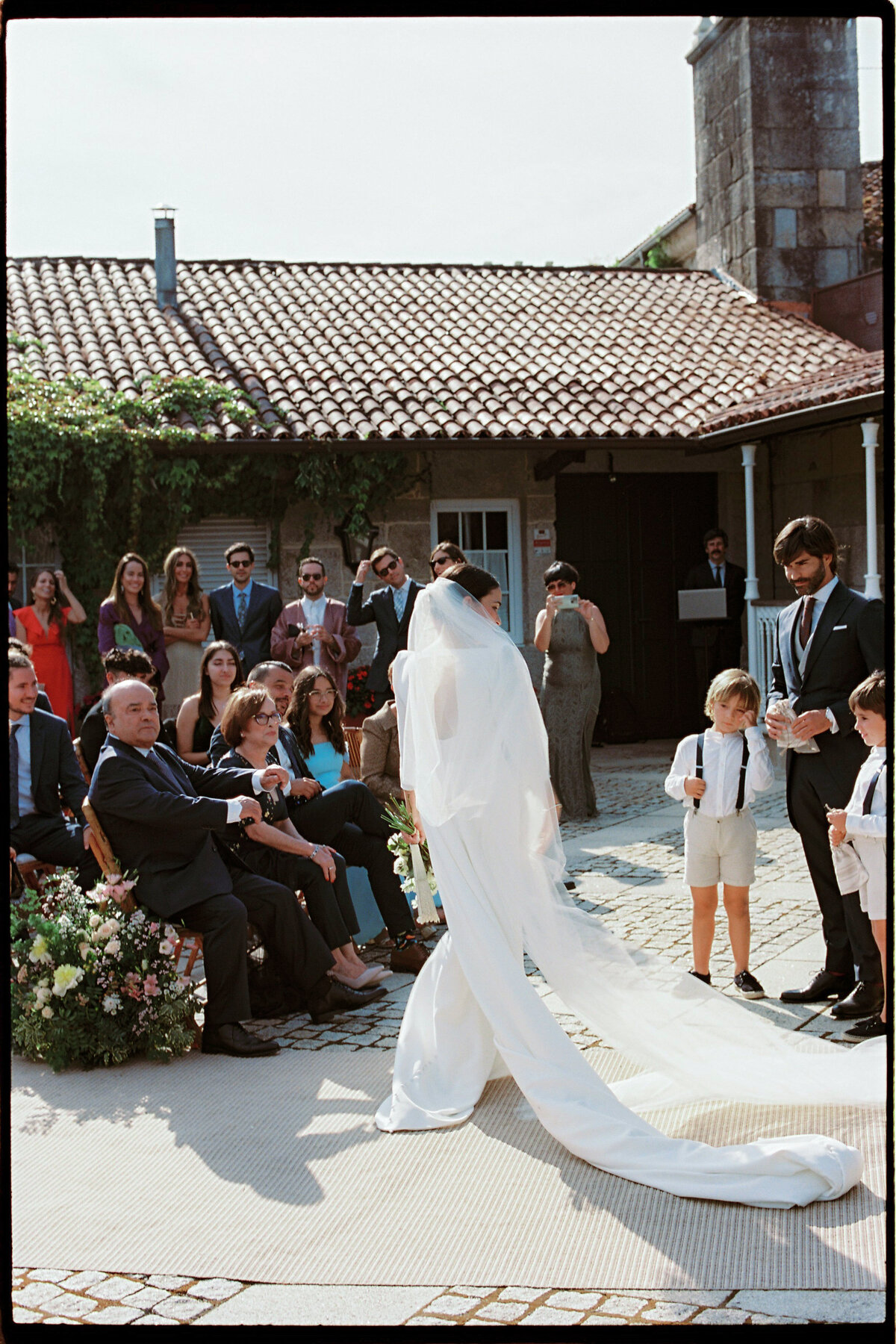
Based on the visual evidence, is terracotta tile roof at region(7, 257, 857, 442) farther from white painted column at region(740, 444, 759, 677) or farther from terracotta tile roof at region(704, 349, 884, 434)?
white painted column at region(740, 444, 759, 677)

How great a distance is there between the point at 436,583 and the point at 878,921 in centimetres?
208

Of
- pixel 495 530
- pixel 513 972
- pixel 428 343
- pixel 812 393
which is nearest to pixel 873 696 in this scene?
pixel 513 972

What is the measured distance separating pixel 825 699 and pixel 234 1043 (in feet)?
8.98

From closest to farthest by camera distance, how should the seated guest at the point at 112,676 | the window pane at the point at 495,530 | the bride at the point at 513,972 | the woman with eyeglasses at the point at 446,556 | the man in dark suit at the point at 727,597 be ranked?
1. the bride at the point at 513,972
2. the seated guest at the point at 112,676
3. the woman with eyeglasses at the point at 446,556
4. the man in dark suit at the point at 727,597
5. the window pane at the point at 495,530

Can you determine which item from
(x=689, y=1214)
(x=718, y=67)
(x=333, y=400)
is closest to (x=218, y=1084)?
(x=689, y=1214)

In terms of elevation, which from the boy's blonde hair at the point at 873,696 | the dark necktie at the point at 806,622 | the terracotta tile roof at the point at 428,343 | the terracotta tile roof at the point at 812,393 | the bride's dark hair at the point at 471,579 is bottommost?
the boy's blonde hair at the point at 873,696

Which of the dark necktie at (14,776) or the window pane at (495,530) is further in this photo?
the window pane at (495,530)

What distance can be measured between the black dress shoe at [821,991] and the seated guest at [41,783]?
332 cm

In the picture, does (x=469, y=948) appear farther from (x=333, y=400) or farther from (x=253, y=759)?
(x=333, y=400)

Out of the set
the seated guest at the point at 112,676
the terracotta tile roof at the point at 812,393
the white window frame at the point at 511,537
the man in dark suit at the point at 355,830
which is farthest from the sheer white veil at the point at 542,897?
the white window frame at the point at 511,537

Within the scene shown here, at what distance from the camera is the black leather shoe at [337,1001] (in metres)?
5.34

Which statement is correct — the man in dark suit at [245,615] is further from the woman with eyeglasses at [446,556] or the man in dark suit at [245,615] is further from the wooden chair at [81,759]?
the woman with eyeglasses at [446,556]

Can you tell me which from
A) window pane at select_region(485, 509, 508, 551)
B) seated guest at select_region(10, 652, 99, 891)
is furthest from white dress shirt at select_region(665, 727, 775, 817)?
window pane at select_region(485, 509, 508, 551)

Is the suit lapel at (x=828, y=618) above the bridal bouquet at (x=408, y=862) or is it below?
above
